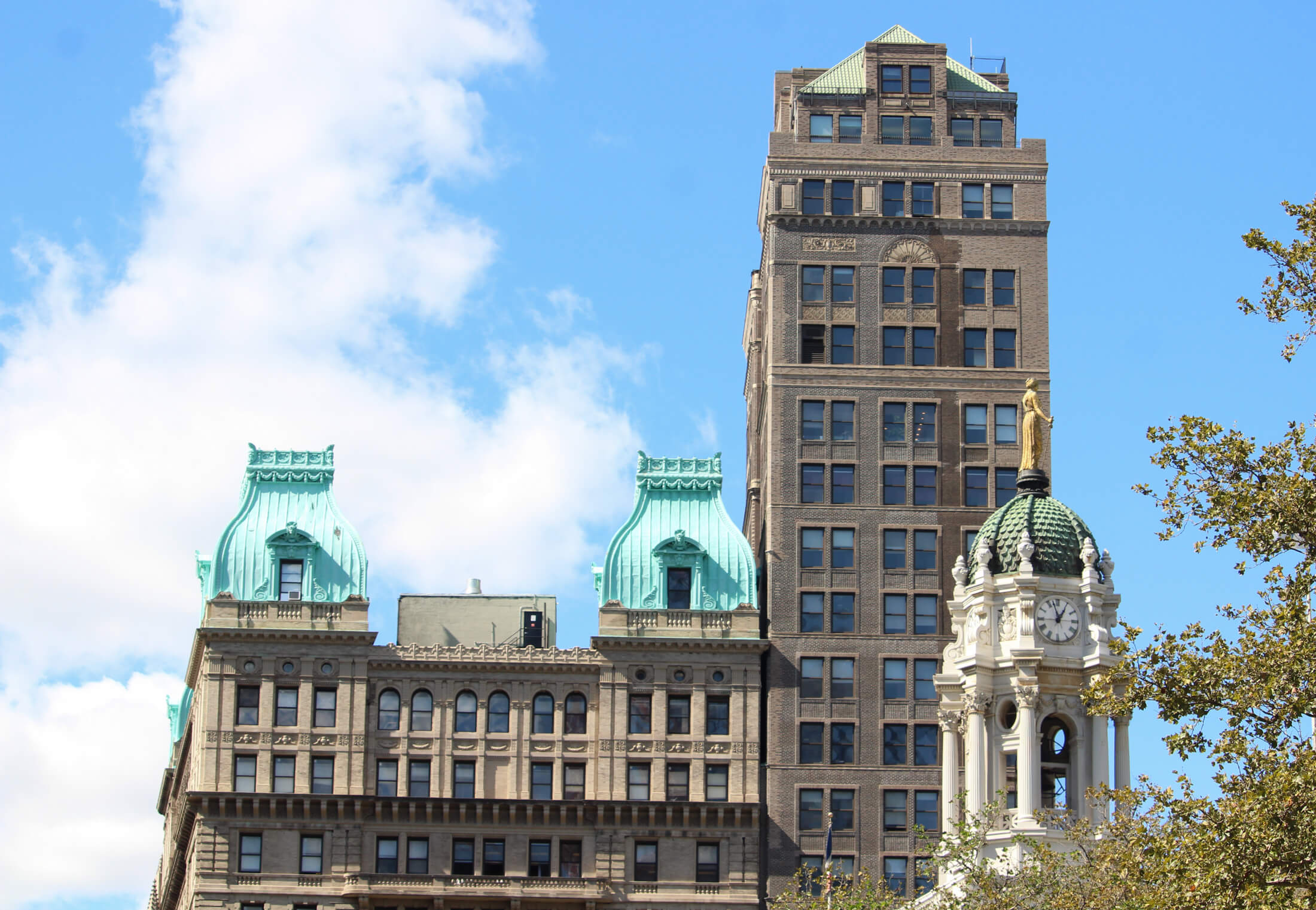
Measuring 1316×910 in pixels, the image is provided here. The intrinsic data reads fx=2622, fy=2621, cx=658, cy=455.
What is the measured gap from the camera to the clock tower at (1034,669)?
96438 millimetres

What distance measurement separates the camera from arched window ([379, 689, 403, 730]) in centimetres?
13025

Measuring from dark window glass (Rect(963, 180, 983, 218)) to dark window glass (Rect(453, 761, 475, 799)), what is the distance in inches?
1441

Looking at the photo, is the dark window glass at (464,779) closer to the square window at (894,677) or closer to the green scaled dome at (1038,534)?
the square window at (894,677)

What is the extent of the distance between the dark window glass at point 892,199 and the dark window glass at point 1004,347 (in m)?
8.35

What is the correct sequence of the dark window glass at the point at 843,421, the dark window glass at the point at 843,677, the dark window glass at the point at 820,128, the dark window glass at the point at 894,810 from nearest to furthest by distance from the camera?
the dark window glass at the point at 894,810
the dark window glass at the point at 843,677
the dark window glass at the point at 843,421
the dark window glass at the point at 820,128

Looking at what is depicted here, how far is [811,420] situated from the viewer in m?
138

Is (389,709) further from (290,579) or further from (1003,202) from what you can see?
(1003,202)

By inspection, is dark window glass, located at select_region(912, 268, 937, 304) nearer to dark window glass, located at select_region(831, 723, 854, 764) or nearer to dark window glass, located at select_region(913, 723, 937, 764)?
dark window glass, located at select_region(913, 723, 937, 764)

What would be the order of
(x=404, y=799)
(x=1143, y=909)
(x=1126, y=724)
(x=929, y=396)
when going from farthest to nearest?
1. (x=929, y=396)
2. (x=404, y=799)
3. (x=1126, y=724)
4. (x=1143, y=909)

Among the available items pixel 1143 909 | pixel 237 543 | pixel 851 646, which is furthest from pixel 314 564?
pixel 1143 909

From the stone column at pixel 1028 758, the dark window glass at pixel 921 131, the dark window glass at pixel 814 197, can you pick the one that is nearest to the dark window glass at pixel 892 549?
the dark window glass at pixel 814 197

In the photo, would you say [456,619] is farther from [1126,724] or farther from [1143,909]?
[1143,909]

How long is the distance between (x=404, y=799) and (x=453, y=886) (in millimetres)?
4870

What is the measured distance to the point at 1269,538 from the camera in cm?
6059
